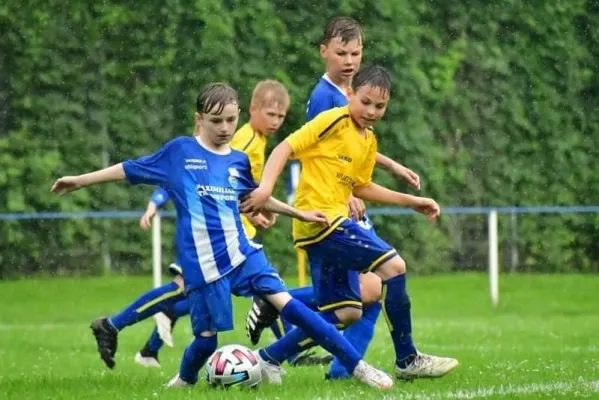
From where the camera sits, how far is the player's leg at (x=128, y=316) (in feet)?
32.3

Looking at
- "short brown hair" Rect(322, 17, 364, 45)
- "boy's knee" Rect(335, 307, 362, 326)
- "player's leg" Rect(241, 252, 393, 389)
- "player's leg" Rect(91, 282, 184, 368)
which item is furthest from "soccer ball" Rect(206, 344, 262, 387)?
"short brown hair" Rect(322, 17, 364, 45)

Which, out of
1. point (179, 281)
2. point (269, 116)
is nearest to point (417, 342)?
point (179, 281)

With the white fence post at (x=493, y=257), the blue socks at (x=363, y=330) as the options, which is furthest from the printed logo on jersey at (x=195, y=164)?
the white fence post at (x=493, y=257)

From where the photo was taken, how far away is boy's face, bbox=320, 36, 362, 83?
29.8 ft

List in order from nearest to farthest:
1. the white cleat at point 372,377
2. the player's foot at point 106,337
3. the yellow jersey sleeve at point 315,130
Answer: the white cleat at point 372,377 → the yellow jersey sleeve at point 315,130 → the player's foot at point 106,337

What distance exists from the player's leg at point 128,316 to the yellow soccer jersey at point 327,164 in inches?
80.3

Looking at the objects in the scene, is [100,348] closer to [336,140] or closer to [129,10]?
[336,140]

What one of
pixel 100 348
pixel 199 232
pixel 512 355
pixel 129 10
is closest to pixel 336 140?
pixel 199 232

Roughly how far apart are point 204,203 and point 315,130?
761 millimetres

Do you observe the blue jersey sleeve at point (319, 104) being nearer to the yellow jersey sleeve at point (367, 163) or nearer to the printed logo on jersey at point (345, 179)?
the yellow jersey sleeve at point (367, 163)

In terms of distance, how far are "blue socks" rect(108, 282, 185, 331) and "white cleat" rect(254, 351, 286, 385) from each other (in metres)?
1.88

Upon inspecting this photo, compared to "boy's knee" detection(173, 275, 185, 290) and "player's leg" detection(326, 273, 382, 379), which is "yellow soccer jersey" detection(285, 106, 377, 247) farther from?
"boy's knee" detection(173, 275, 185, 290)

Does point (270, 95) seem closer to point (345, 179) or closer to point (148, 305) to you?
point (148, 305)

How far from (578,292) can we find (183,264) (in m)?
12.8
